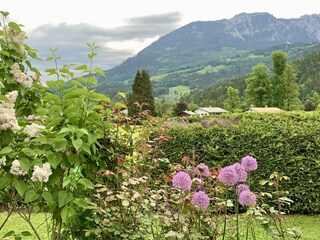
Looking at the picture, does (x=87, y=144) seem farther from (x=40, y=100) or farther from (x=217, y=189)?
(x=217, y=189)

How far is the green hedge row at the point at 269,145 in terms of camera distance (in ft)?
26.5

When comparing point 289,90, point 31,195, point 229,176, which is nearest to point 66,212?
point 31,195

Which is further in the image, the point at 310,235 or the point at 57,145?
the point at 310,235

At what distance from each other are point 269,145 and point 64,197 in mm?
6369

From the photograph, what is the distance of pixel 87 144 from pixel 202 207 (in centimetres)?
95

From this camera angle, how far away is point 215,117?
9.52 meters

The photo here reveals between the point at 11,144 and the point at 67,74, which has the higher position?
the point at 67,74

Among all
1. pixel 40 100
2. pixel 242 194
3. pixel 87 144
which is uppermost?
pixel 40 100

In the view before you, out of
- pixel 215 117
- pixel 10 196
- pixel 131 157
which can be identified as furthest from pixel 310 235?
pixel 10 196

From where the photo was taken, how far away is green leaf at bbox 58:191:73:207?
255cm

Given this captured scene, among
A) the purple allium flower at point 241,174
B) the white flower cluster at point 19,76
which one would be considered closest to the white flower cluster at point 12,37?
the white flower cluster at point 19,76

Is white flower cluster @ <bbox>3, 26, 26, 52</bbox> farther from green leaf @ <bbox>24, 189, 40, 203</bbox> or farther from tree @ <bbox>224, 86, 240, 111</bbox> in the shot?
tree @ <bbox>224, 86, 240, 111</bbox>

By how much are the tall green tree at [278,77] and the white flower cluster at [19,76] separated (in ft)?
170

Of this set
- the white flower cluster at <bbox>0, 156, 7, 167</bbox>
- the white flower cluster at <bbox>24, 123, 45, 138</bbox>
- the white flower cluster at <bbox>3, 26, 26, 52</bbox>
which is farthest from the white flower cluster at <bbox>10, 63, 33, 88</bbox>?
the white flower cluster at <bbox>0, 156, 7, 167</bbox>
